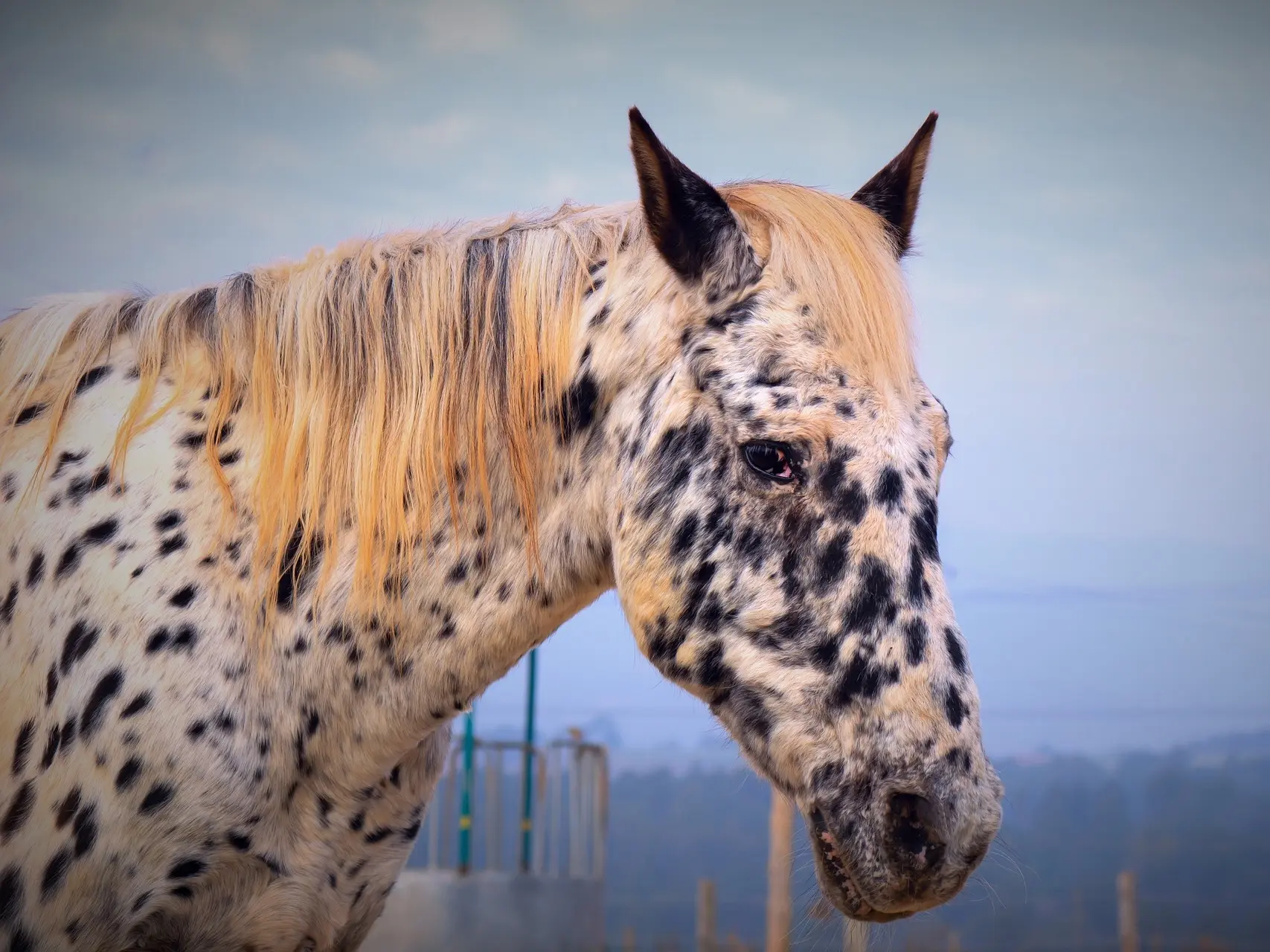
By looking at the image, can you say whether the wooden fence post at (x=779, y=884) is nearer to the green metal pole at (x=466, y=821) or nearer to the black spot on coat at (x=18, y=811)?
the green metal pole at (x=466, y=821)

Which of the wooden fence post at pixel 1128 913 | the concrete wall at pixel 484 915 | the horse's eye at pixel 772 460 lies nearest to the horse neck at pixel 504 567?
the horse's eye at pixel 772 460

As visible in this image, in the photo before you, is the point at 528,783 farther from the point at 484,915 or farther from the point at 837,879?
the point at 837,879

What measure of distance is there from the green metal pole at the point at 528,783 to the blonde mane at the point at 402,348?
409 centimetres

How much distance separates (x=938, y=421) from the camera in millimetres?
1382

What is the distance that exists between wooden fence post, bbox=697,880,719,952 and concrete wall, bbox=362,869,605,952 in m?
1.51

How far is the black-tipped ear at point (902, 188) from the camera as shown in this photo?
1.68 m

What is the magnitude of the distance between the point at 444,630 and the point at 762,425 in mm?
537

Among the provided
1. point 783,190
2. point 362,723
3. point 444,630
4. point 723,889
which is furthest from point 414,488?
point 723,889

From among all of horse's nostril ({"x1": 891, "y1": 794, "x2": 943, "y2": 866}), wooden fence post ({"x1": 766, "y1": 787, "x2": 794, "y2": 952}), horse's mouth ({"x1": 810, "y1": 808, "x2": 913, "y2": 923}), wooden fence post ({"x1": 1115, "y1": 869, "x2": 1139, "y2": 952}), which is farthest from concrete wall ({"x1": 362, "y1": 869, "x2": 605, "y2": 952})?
horse's nostril ({"x1": 891, "y1": 794, "x2": 943, "y2": 866})

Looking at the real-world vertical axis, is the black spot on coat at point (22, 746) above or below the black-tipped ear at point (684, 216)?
below

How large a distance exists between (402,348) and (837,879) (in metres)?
0.98

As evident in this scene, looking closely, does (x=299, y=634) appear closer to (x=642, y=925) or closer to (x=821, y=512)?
(x=821, y=512)

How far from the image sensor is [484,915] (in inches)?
202

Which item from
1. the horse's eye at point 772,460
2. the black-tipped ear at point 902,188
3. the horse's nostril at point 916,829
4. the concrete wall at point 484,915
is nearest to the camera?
the horse's nostril at point 916,829
